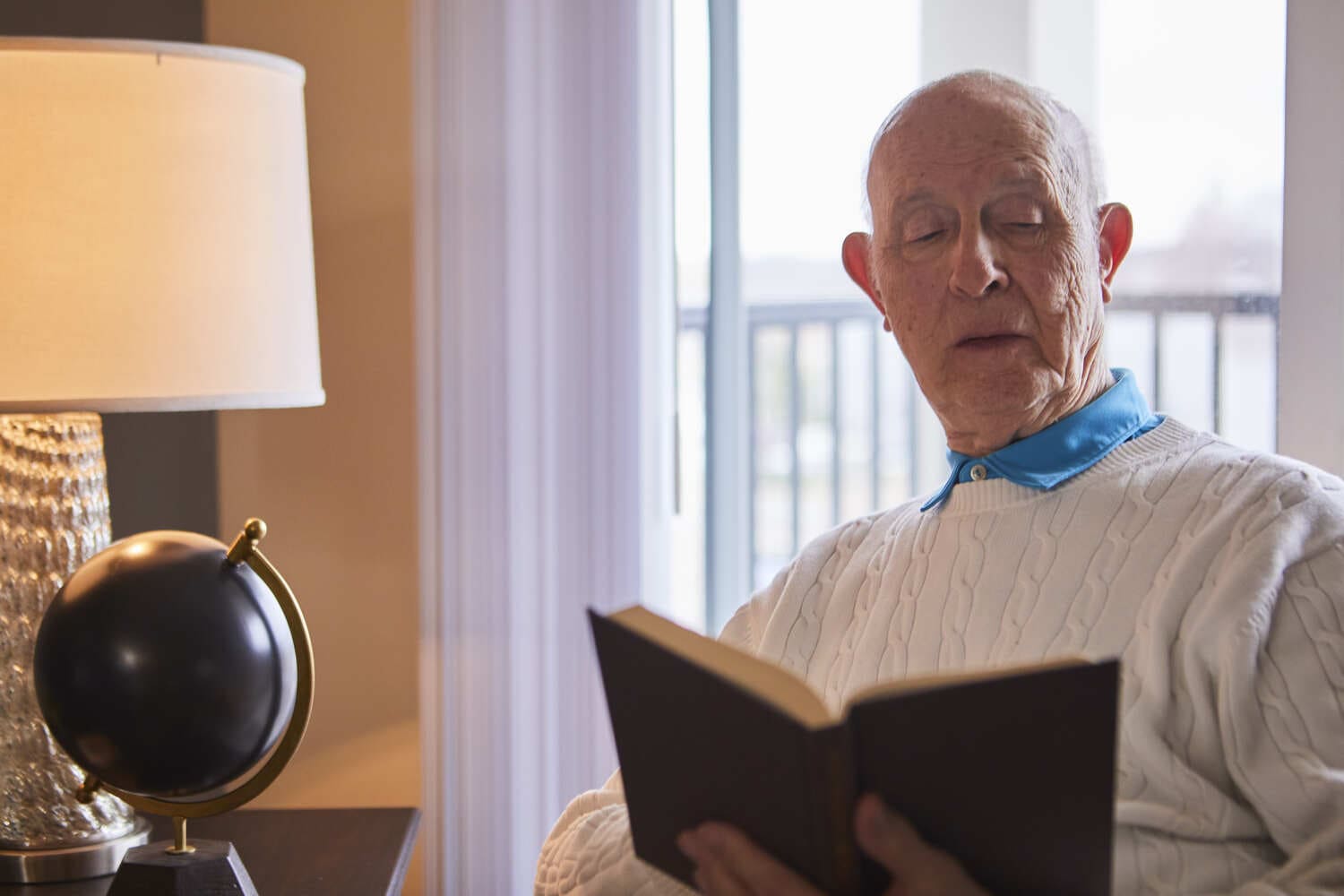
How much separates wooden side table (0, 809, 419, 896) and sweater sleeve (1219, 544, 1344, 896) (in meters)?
0.90

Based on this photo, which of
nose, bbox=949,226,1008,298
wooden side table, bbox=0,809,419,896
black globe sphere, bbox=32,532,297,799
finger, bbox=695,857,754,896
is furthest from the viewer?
wooden side table, bbox=0,809,419,896

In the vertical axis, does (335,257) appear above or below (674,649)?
above

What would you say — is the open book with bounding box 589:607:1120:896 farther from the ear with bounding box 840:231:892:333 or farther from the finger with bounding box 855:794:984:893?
the ear with bounding box 840:231:892:333

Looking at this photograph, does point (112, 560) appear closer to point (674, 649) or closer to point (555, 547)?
point (674, 649)

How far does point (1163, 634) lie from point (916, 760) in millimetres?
409

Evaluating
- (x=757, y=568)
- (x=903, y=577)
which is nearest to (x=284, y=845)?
(x=903, y=577)

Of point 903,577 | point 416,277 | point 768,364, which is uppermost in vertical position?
point 416,277

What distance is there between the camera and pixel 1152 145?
187 cm

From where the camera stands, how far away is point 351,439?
2027mm

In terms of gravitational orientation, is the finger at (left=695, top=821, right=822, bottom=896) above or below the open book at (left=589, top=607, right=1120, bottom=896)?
below

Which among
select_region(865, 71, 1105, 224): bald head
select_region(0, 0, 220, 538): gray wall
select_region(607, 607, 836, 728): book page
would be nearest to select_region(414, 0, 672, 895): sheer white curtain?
select_region(0, 0, 220, 538): gray wall

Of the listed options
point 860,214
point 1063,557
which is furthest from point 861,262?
point 1063,557

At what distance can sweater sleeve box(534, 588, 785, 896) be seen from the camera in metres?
1.23

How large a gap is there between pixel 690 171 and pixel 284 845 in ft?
3.87
